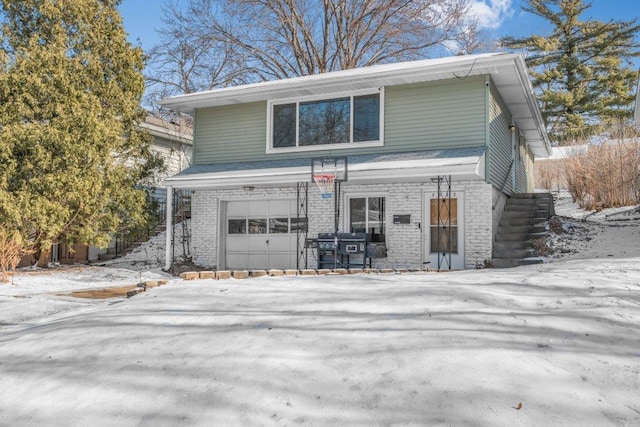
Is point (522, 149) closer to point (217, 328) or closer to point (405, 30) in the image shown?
point (405, 30)

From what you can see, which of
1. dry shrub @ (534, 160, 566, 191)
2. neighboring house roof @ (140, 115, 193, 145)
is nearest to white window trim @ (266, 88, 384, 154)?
neighboring house roof @ (140, 115, 193, 145)

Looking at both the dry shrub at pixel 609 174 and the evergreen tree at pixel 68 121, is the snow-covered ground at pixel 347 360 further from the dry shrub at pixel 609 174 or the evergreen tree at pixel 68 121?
the dry shrub at pixel 609 174

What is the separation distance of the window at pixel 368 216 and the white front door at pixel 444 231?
3.46ft

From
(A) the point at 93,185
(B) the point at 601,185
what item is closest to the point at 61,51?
(A) the point at 93,185

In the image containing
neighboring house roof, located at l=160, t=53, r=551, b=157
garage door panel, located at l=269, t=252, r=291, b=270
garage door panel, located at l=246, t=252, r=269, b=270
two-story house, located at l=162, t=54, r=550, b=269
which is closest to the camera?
neighboring house roof, located at l=160, t=53, r=551, b=157

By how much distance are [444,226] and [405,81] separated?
11.1ft

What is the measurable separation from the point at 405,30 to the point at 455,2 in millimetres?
2519

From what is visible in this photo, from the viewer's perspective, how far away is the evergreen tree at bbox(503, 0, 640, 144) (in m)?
27.3

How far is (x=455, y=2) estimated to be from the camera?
829 inches

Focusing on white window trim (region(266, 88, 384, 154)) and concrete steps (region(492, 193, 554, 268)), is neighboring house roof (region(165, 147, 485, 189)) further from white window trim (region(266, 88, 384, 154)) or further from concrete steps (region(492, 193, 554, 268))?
concrete steps (region(492, 193, 554, 268))

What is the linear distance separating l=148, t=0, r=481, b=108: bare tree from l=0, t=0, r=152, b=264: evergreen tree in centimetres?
860

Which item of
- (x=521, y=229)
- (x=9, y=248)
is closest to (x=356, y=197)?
(x=521, y=229)

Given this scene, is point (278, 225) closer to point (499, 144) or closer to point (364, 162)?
point (364, 162)

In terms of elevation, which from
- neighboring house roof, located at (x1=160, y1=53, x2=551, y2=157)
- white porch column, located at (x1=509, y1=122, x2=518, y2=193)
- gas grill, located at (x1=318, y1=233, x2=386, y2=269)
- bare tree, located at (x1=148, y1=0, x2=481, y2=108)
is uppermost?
bare tree, located at (x1=148, y1=0, x2=481, y2=108)
